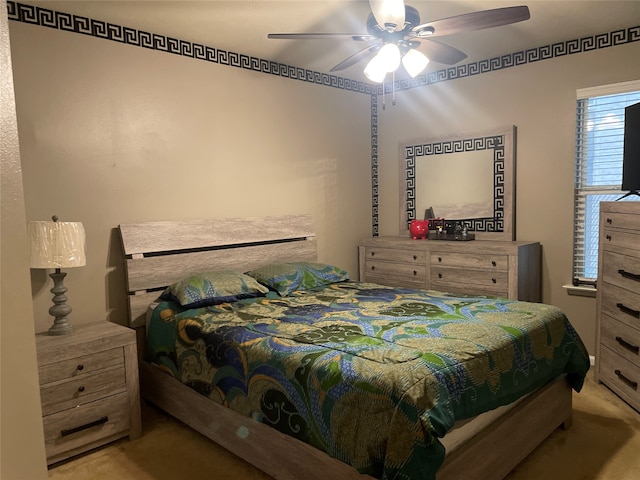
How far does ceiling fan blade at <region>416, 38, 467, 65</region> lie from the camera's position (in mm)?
2582

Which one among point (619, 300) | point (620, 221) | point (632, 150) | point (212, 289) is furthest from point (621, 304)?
point (212, 289)

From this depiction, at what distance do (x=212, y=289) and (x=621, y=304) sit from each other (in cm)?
259

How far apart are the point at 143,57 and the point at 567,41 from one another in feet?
10.1

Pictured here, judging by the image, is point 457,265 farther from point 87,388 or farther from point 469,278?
point 87,388

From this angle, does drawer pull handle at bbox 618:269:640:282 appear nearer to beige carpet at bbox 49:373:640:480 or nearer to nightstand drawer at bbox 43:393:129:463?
beige carpet at bbox 49:373:640:480

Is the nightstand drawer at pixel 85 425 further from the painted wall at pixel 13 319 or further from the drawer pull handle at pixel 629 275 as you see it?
the drawer pull handle at pixel 629 275

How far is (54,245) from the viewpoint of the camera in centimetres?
247

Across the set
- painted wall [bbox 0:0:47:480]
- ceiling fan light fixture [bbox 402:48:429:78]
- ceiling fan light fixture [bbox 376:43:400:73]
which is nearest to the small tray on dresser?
ceiling fan light fixture [bbox 402:48:429:78]

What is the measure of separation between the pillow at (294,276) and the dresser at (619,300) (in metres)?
1.83

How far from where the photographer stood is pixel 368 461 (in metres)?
1.70

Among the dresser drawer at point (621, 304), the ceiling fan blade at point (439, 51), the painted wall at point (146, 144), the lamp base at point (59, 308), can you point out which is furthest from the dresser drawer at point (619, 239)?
the lamp base at point (59, 308)

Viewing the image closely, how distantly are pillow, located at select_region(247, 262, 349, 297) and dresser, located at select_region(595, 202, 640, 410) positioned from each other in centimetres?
183

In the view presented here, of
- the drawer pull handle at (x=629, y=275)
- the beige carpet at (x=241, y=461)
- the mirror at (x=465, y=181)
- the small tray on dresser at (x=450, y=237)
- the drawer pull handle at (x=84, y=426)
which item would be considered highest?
the mirror at (x=465, y=181)

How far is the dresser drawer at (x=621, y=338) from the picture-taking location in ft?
9.21
